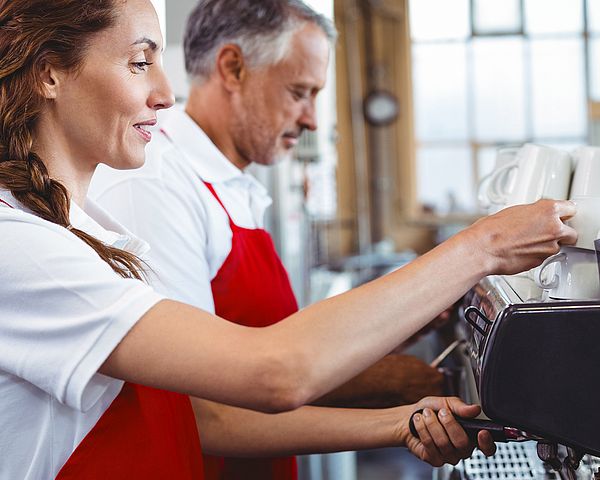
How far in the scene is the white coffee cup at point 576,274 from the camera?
2.79ft

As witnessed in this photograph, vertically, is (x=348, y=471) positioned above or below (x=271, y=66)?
below

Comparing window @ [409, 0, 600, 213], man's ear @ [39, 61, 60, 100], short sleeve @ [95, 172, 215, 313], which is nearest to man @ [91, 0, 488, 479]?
short sleeve @ [95, 172, 215, 313]

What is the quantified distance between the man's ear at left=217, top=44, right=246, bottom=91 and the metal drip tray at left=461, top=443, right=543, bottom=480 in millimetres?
871

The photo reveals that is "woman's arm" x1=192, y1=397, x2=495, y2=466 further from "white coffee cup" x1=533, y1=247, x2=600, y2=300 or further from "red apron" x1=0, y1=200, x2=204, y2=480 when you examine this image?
"white coffee cup" x1=533, y1=247, x2=600, y2=300

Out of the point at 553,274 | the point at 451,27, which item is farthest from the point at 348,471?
the point at 451,27

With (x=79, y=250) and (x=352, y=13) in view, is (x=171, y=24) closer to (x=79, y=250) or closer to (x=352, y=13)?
(x=79, y=250)

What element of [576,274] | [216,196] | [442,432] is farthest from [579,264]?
[216,196]

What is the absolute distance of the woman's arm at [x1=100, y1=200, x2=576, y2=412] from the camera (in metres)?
0.77

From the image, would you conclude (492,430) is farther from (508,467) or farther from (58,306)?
(58,306)

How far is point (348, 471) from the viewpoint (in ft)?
9.85

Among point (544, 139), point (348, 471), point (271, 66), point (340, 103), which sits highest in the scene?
point (271, 66)

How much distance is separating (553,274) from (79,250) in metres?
0.53

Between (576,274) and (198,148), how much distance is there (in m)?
0.87

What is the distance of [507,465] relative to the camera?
1.28 m
